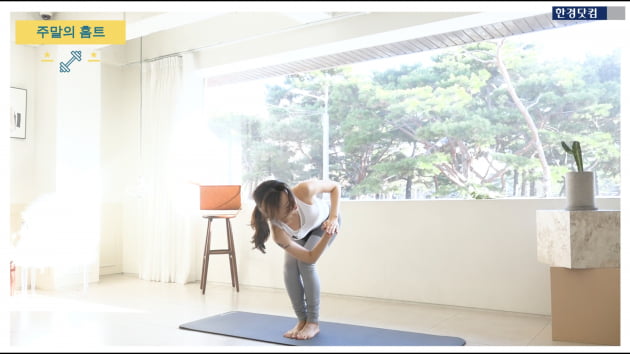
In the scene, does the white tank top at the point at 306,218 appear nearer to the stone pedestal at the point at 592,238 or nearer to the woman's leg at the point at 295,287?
the woman's leg at the point at 295,287

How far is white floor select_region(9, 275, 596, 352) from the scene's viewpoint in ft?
10.7

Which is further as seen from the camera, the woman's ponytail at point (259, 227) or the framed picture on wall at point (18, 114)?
the framed picture on wall at point (18, 114)

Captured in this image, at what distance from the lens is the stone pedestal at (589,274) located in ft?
10.4

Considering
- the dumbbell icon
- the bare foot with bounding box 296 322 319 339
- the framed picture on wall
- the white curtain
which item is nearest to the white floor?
the bare foot with bounding box 296 322 319 339

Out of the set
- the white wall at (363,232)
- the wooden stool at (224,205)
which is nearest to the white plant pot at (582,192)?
the white wall at (363,232)

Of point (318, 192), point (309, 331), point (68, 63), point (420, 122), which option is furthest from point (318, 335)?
point (68, 63)

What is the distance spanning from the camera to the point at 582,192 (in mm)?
3277

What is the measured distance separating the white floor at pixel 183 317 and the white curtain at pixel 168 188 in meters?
0.48

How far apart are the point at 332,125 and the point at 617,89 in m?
2.68

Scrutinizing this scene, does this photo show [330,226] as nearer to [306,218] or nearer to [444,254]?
→ [306,218]

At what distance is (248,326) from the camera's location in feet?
11.9

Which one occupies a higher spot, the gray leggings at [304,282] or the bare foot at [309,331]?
the gray leggings at [304,282]

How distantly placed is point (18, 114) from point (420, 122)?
4.04 metres

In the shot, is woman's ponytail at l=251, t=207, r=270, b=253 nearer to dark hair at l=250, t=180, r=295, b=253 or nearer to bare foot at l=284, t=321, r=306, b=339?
dark hair at l=250, t=180, r=295, b=253
